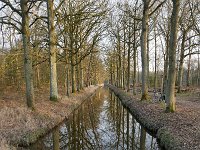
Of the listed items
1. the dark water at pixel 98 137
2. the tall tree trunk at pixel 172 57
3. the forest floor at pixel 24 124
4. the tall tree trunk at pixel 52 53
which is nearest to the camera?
the forest floor at pixel 24 124

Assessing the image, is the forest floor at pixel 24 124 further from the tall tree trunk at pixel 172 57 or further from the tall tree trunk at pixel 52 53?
the tall tree trunk at pixel 172 57

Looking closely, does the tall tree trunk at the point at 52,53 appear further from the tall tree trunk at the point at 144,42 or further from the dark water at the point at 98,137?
the tall tree trunk at the point at 144,42

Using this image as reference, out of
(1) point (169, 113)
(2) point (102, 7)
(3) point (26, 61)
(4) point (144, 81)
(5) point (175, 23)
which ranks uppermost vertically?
(2) point (102, 7)

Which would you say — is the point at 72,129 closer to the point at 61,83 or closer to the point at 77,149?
the point at 77,149

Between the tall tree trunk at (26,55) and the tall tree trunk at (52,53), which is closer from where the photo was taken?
the tall tree trunk at (26,55)

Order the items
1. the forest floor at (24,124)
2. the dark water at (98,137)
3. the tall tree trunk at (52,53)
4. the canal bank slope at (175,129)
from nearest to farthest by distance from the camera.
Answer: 1. the canal bank slope at (175,129)
2. the forest floor at (24,124)
3. the dark water at (98,137)
4. the tall tree trunk at (52,53)

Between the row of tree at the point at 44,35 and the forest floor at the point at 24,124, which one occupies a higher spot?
the row of tree at the point at 44,35

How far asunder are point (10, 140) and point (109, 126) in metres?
7.15

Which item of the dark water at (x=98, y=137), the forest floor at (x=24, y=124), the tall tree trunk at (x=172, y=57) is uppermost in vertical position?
the tall tree trunk at (x=172, y=57)

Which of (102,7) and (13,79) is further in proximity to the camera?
(13,79)

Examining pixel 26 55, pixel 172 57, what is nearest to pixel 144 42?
pixel 172 57

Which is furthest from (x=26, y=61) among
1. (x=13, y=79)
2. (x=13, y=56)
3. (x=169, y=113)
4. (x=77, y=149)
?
(x=13, y=79)

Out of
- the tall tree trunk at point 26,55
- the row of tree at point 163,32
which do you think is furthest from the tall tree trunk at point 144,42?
the tall tree trunk at point 26,55

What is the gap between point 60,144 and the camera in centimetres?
1134
